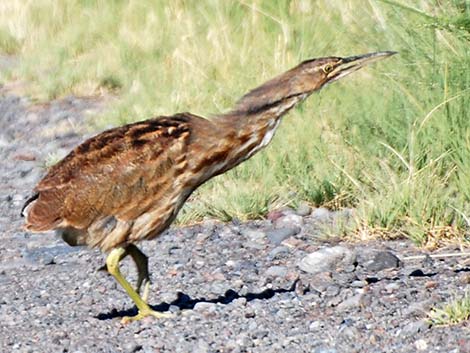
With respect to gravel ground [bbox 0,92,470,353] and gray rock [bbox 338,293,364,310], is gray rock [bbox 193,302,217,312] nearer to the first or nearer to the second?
gravel ground [bbox 0,92,470,353]

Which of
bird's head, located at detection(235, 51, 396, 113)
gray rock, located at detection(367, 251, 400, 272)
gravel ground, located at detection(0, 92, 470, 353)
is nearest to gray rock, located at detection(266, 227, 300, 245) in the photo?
gravel ground, located at detection(0, 92, 470, 353)

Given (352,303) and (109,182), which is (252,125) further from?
(352,303)

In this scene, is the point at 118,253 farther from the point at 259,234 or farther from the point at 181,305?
the point at 259,234

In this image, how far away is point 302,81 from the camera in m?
7.04

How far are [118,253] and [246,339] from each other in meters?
0.94

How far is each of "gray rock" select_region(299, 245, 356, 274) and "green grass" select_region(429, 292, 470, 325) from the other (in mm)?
1363

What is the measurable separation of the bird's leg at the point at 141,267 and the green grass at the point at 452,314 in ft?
5.43

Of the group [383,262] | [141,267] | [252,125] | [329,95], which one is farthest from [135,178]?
[329,95]

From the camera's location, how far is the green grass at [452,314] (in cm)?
603

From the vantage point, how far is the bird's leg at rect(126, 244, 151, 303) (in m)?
7.05

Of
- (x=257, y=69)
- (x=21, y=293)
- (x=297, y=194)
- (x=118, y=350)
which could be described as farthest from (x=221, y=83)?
(x=118, y=350)

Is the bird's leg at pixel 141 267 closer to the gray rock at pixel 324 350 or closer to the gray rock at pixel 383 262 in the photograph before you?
the gray rock at pixel 383 262

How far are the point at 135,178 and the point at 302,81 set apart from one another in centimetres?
100

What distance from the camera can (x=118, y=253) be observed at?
6895 millimetres
